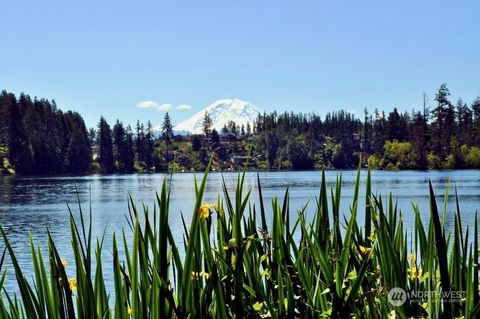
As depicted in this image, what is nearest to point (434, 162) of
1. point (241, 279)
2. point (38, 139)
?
point (38, 139)

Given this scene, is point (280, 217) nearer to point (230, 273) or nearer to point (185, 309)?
point (230, 273)

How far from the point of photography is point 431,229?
12.4 feet

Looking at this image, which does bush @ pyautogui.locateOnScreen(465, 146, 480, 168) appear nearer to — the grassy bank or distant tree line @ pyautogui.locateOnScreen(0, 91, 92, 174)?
distant tree line @ pyautogui.locateOnScreen(0, 91, 92, 174)

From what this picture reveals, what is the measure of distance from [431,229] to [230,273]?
1182 mm
